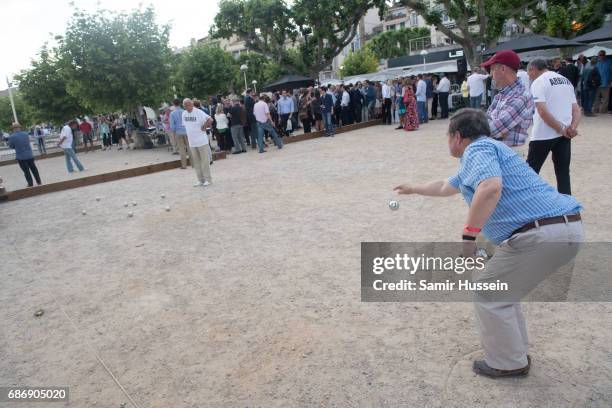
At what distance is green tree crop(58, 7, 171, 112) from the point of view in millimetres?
18750

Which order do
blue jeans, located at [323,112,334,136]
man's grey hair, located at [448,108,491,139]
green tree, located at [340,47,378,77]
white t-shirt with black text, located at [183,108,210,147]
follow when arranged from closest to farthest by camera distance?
man's grey hair, located at [448,108,491,139]
white t-shirt with black text, located at [183,108,210,147]
blue jeans, located at [323,112,334,136]
green tree, located at [340,47,378,77]

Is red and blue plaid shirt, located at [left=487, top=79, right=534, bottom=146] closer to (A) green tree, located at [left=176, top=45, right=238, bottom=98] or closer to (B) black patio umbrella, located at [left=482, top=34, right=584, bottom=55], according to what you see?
(B) black patio umbrella, located at [left=482, top=34, right=584, bottom=55]

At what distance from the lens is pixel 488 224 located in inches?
104

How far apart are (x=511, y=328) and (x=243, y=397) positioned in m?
1.64

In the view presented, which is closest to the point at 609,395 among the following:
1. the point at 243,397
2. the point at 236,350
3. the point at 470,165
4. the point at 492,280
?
the point at 492,280

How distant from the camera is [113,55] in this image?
1909 centimetres

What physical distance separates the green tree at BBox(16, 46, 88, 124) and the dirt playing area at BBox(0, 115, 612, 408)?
22.3 metres

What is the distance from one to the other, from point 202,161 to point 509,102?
6793 millimetres

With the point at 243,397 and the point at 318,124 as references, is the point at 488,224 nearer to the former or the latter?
the point at 243,397

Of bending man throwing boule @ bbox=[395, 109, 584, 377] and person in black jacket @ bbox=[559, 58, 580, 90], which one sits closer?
bending man throwing boule @ bbox=[395, 109, 584, 377]

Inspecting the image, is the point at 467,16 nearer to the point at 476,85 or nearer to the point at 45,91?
the point at 476,85

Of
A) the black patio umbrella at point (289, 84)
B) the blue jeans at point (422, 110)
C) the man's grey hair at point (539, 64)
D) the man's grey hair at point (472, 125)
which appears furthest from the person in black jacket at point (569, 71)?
the man's grey hair at point (472, 125)

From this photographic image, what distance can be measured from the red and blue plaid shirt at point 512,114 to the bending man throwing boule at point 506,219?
69.1 inches

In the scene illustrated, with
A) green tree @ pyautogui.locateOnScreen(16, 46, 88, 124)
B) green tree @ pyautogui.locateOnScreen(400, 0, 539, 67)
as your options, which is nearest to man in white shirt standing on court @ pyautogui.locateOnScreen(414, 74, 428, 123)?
green tree @ pyautogui.locateOnScreen(400, 0, 539, 67)
